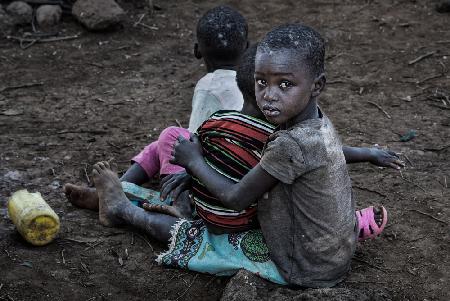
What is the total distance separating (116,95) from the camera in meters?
5.63

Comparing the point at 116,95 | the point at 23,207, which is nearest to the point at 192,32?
the point at 116,95

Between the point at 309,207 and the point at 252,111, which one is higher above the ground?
the point at 252,111

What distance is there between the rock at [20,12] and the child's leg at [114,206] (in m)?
3.47

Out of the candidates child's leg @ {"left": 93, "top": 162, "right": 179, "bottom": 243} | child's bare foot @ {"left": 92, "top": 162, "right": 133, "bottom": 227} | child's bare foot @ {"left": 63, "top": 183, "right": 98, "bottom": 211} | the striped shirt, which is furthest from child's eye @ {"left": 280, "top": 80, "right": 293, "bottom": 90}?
child's bare foot @ {"left": 63, "top": 183, "right": 98, "bottom": 211}

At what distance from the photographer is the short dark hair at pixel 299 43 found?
2.82m

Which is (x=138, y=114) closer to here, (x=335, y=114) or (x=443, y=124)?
(x=335, y=114)

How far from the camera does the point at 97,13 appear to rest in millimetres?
6656

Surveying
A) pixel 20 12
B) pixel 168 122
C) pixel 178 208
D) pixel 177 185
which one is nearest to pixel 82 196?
pixel 178 208

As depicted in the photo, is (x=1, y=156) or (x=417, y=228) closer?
(x=417, y=228)

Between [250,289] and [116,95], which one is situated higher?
[250,289]

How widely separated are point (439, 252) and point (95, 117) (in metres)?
2.70

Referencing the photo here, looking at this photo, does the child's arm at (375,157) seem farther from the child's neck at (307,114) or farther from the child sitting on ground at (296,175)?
the child's neck at (307,114)

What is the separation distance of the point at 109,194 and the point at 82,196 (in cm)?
26

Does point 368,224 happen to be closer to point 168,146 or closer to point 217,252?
point 217,252
